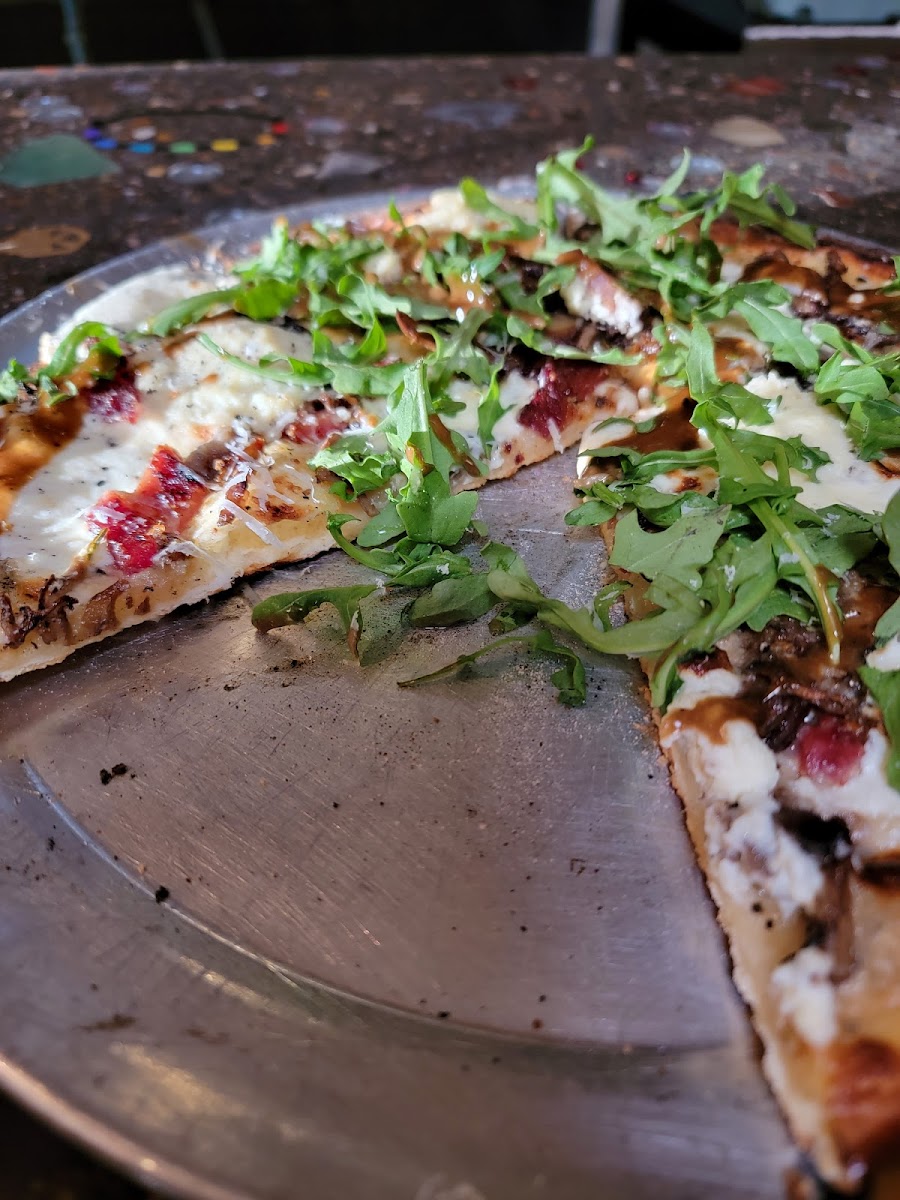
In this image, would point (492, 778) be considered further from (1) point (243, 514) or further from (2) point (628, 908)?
(1) point (243, 514)

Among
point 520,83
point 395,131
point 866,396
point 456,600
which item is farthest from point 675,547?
point 520,83

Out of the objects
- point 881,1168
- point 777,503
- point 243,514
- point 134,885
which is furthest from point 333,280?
point 881,1168

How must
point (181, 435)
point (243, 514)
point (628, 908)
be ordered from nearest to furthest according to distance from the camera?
point (628, 908) < point (243, 514) < point (181, 435)

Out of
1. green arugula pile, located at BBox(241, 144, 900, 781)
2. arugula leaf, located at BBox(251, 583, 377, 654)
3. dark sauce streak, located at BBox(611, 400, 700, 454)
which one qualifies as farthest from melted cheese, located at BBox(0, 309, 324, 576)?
dark sauce streak, located at BBox(611, 400, 700, 454)

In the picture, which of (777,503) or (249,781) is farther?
(777,503)

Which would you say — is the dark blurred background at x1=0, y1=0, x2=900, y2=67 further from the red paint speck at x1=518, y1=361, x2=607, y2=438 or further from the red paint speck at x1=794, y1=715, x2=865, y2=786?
the red paint speck at x1=794, y1=715, x2=865, y2=786

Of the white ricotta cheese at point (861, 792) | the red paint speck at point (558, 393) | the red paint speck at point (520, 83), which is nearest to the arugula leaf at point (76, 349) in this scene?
the red paint speck at point (558, 393)

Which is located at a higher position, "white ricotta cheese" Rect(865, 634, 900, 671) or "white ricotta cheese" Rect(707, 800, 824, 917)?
"white ricotta cheese" Rect(865, 634, 900, 671)
